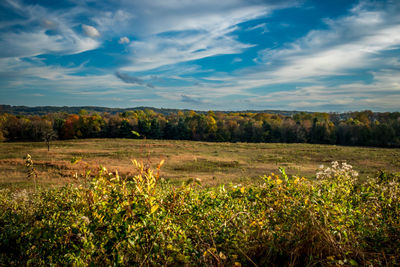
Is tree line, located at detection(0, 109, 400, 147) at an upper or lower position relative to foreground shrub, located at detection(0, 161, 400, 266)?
lower

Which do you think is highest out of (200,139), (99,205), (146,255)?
(99,205)

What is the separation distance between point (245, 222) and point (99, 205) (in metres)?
2.25

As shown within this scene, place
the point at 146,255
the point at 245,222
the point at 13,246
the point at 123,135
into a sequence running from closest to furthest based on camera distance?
1. the point at 146,255
2. the point at 245,222
3. the point at 13,246
4. the point at 123,135

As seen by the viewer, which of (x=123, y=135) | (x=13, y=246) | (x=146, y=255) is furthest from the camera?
(x=123, y=135)

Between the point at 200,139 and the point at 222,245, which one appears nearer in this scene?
the point at 222,245

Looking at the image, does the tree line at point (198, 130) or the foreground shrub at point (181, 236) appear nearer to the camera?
the foreground shrub at point (181, 236)

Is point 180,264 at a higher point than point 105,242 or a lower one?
lower

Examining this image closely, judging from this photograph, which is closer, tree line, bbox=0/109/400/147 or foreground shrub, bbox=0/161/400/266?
foreground shrub, bbox=0/161/400/266

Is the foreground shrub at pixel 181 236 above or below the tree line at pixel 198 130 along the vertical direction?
above

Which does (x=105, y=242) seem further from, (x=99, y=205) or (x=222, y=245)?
(x=222, y=245)

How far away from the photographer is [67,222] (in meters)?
3.43

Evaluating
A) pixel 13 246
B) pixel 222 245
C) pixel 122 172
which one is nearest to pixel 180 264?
pixel 222 245

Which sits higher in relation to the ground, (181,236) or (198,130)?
(181,236)

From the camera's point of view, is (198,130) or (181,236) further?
(198,130)
